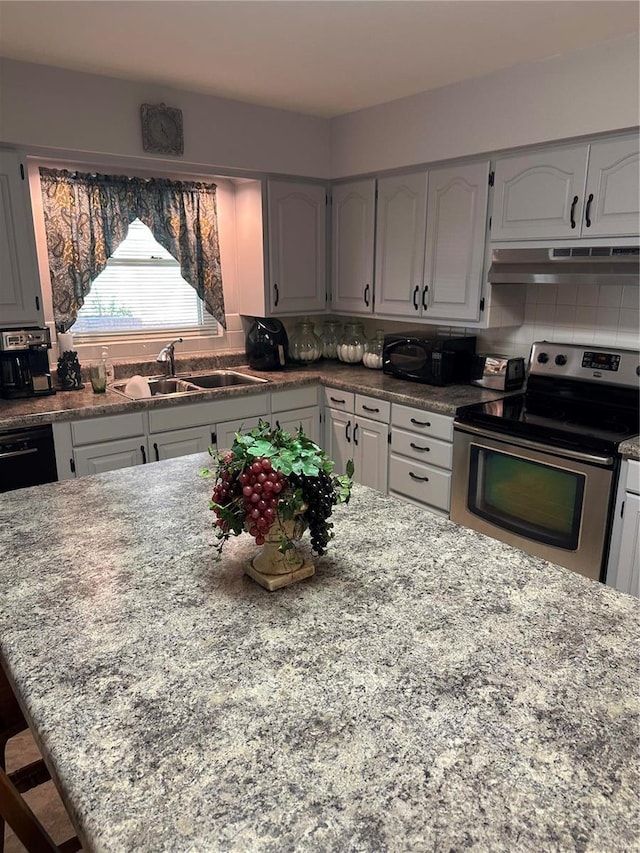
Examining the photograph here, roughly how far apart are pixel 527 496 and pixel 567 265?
1.12 meters

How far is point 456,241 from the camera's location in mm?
3188

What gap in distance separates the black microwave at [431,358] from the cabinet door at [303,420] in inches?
22.7

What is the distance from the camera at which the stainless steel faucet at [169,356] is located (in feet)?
11.8

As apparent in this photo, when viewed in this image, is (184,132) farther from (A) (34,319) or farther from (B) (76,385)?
(B) (76,385)

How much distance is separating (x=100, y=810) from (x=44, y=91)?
3072 millimetres

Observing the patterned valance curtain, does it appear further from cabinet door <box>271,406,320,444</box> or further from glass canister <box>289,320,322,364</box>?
cabinet door <box>271,406,320,444</box>

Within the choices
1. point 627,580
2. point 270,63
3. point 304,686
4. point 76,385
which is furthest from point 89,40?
point 627,580

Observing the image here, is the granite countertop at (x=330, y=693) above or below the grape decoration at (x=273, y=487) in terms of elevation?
below

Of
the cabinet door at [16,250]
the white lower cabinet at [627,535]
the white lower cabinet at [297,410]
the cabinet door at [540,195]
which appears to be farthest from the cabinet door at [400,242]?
the cabinet door at [16,250]

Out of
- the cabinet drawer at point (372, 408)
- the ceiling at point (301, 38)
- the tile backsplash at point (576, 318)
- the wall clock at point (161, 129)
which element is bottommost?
the cabinet drawer at point (372, 408)

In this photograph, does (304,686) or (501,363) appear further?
(501,363)

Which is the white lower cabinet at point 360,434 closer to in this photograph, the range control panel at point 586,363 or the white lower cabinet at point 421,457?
the white lower cabinet at point 421,457

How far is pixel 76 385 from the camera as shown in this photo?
129 inches

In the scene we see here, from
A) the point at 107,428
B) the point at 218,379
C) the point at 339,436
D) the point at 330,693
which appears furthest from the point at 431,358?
the point at 330,693
